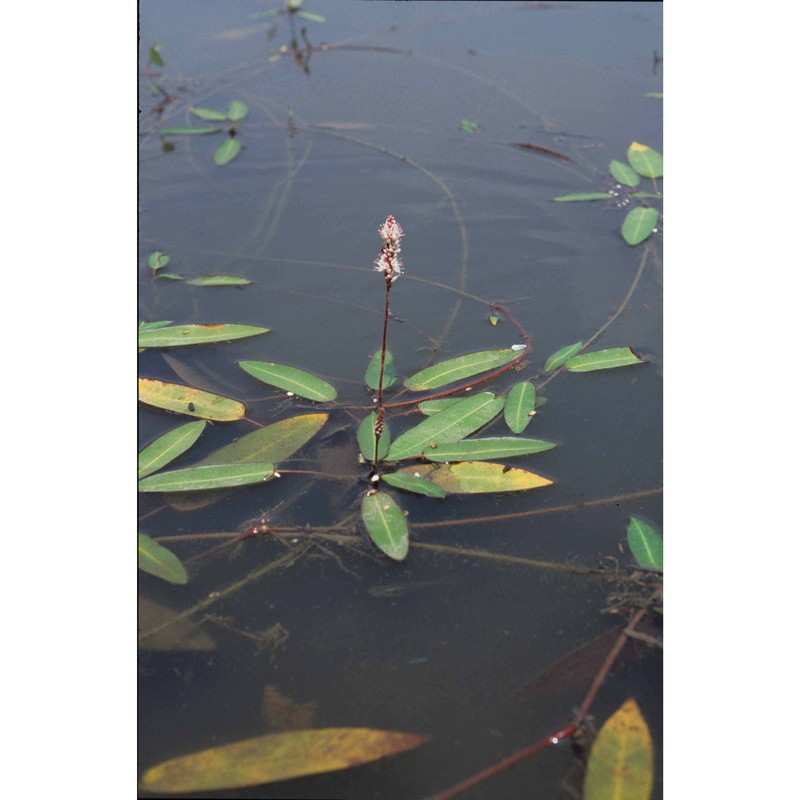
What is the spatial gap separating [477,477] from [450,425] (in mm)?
163

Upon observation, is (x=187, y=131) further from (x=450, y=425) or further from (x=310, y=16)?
(x=450, y=425)

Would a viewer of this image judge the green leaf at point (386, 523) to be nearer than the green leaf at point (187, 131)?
Yes

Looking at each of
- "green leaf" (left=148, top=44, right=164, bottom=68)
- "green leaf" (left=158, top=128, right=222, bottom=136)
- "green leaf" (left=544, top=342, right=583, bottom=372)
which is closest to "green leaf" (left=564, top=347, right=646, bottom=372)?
"green leaf" (left=544, top=342, right=583, bottom=372)

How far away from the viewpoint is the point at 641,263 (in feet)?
7.92

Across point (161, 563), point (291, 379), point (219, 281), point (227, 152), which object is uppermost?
point (227, 152)

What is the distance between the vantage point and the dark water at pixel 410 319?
52.7 inches

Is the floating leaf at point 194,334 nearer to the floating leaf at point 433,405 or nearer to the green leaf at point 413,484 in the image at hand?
the floating leaf at point 433,405

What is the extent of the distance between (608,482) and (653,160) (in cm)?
160

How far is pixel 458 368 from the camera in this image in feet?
6.48

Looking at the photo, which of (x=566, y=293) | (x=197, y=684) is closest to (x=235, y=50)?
(x=566, y=293)

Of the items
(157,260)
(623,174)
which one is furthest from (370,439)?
(623,174)

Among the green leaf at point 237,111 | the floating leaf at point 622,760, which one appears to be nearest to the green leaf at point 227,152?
the green leaf at point 237,111

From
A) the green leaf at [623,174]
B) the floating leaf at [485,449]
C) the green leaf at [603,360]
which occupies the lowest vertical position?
the floating leaf at [485,449]

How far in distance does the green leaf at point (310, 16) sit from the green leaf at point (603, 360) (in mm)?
2558
